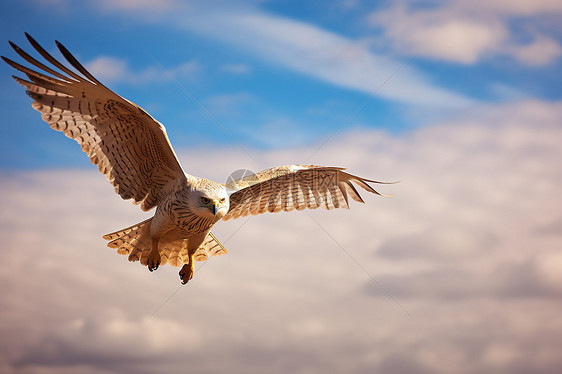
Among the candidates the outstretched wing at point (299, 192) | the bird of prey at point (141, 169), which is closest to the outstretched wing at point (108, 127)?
the bird of prey at point (141, 169)

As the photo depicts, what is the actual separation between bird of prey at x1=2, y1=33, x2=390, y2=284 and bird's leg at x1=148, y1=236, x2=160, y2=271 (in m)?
0.02

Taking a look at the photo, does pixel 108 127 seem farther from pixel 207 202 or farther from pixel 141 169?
pixel 207 202

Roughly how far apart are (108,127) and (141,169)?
1038 millimetres

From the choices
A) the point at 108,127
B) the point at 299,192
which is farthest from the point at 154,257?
the point at 299,192

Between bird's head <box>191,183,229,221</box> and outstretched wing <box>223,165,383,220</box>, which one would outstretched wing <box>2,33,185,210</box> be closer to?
bird's head <box>191,183,229,221</box>

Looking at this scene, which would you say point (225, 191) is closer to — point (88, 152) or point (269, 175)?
point (269, 175)

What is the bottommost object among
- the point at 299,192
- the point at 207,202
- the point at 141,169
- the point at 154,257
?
the point at 154,257

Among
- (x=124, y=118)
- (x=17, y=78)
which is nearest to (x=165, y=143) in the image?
(x=124, y=118)

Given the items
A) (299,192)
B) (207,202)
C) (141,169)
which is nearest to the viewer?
(207,202)

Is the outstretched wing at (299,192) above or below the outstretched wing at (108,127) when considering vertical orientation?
above

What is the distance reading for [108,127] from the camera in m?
12.7

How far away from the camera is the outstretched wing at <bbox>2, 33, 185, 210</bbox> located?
474 inches

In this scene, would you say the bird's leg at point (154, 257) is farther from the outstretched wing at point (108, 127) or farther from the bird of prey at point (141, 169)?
the outstretched wing at point (108, 127)

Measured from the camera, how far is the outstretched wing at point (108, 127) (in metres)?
12.0
